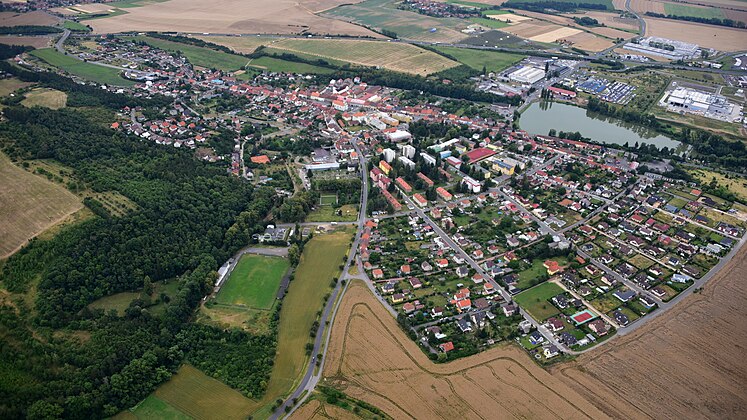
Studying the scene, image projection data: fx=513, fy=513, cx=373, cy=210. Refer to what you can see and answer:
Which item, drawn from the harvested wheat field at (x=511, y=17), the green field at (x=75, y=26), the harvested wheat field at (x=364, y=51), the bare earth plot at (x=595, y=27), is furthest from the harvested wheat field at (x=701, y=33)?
the green field at (x=75, y=26)

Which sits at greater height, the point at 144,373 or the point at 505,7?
the point at 505,7

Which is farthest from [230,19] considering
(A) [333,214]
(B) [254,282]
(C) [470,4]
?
(B) [254,282]

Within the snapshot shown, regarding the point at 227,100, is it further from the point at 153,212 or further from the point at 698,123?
the point at 698,123

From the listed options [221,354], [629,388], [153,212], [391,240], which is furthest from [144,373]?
[629,388]

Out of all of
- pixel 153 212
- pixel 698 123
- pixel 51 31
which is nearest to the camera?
pixel 153 212

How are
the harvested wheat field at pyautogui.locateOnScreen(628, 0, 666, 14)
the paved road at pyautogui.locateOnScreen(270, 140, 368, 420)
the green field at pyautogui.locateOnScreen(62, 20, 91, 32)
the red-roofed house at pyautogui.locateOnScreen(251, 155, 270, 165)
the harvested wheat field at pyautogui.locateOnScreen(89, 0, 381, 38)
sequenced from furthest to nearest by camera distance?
1. the harvested wheat field at pyautogui.locateOnScreen(628, 0, 666, 14)
2. the harvested wheat field at pyautogui.locateOnScreen(89, 0, 381, 38)
3. the green field at pyautogui.locateOnScreen(62, 20, 91, 32)
4. the red-roofed house at pyautogui.locateOnScreen(251, 155, 270, 165)
5. the paved road at pyautogui.locateOnScreen(270, 140, 368, 420)

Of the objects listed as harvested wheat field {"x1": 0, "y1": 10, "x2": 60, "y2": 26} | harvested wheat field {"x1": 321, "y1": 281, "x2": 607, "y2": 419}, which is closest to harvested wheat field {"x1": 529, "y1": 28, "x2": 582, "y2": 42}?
harvested wheat field {"x1": 321, "y1": 281, "x2": 607, "y2": 419}

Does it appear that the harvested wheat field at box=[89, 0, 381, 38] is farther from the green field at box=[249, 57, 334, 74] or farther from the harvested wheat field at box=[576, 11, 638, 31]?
the harvested wheat field at box=[576, 11, 638, 31]
